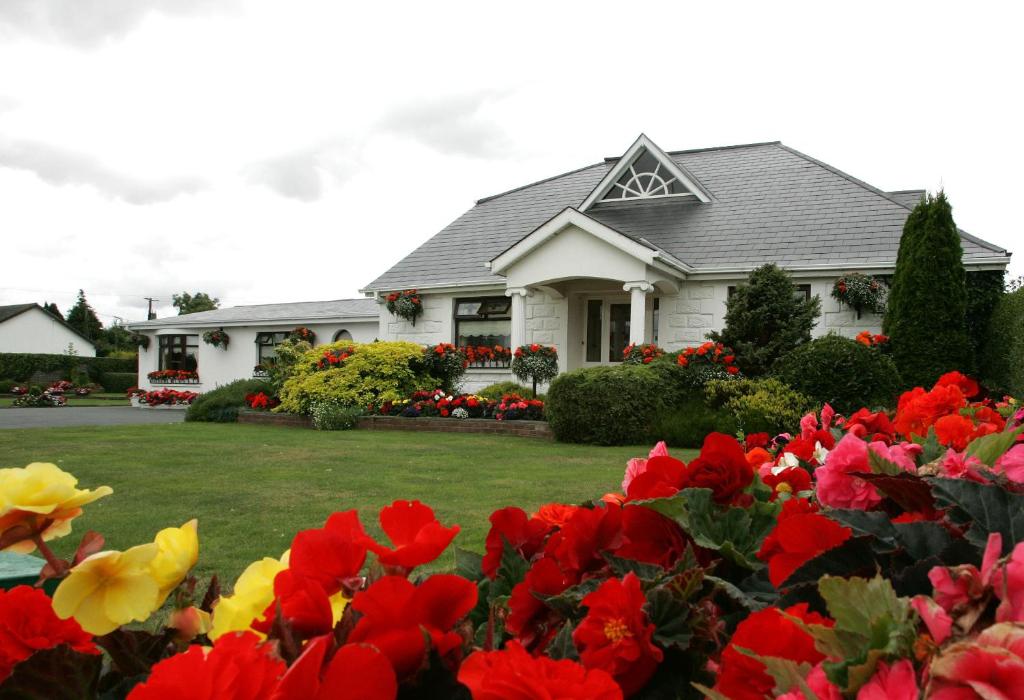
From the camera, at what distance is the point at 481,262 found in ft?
59.4

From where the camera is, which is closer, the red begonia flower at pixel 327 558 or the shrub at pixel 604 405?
the red begonia flower at pixel 327 558

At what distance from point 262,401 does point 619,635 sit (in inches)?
656

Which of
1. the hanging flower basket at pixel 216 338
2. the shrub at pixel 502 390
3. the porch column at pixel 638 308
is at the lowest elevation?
the shrub at pixel 502 390

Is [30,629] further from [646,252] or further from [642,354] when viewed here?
[646,252]

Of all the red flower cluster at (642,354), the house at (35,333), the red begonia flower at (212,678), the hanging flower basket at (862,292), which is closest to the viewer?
the red begonia flower at (212,678)

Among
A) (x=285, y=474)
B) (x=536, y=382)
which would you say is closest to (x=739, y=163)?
(x=536, y=382)

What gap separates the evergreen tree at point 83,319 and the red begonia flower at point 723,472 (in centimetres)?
8355

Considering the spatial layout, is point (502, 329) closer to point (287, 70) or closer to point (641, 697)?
point (287, 70)

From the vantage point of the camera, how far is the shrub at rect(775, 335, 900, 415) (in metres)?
9.75

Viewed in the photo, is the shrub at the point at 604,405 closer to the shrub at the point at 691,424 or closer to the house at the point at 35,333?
the shrub at the point at 691,424

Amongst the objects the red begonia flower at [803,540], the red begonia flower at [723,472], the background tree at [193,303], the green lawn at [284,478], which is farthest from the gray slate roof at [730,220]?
the background tree at [193,303]

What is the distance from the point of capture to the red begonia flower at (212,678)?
1.44 ft

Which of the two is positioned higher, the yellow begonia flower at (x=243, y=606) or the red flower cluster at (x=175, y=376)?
the yellow begonia flower at (x=243, y=606)

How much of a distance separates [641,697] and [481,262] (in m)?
17.6
